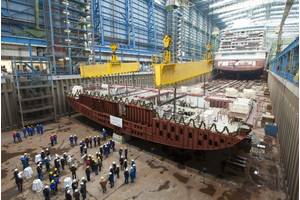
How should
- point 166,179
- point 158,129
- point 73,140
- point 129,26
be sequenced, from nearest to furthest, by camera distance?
point 166,179
point 158,129
point 73,140
point 129,26

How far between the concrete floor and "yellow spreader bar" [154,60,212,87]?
479 cm

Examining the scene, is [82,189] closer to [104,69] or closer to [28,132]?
[28,132]

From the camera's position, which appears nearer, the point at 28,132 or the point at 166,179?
the point at 166,179

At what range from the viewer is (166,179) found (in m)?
9.33

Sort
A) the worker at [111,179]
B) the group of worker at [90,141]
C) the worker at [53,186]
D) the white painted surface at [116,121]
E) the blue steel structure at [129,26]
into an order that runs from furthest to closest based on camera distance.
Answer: the blue steel structure at [129,26] < the white painted surface at [116,121] < the group of worker at [90,141] < the worker at [111,179] < the worker at [53,186]

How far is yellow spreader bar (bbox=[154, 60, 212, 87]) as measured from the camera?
352 inches

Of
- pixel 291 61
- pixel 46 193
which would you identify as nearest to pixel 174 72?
pixel 46 193

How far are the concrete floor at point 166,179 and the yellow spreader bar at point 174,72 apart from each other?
189 inches

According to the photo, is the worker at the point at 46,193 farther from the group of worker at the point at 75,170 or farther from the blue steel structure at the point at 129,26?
the blue steel structure at the point at 129,26

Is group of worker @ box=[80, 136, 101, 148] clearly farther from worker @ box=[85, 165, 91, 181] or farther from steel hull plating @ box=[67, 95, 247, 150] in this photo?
worker @ box=[85, 165, 91, 181]

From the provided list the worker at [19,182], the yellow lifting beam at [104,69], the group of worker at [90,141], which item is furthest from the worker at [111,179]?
the yellow lifting beam at [104,69]

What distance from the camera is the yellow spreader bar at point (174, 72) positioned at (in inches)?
352

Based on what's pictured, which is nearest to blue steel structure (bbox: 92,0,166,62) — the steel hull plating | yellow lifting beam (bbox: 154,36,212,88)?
the steel hull plating

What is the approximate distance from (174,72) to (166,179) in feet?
18.4
